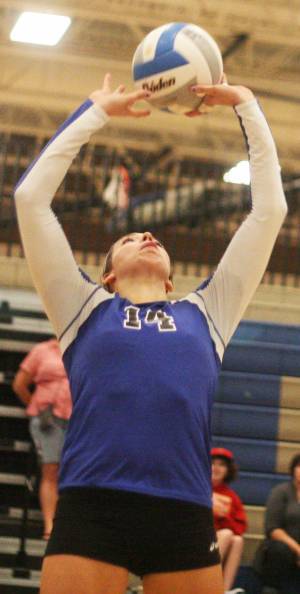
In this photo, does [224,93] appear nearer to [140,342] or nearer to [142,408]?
[140,342]

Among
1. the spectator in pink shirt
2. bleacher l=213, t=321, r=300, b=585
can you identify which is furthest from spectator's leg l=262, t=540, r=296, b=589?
the spectator in pink shirt

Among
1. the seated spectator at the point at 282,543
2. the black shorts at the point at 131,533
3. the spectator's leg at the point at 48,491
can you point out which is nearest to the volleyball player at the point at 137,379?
the black shorts at the point at 131,533

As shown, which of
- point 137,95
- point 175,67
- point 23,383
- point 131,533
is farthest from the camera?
point 23,383

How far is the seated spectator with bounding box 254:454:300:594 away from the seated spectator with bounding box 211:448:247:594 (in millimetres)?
184

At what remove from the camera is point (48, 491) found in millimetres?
7340

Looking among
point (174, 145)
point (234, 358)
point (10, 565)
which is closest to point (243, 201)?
point (234, 358)

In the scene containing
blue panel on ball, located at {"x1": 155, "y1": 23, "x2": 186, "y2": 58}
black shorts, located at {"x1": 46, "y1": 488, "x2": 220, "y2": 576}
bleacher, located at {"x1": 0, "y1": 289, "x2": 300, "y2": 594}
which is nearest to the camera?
black shorts, located at {"x1": 46, "y1": 488, "x2": 220, "y2": 576}

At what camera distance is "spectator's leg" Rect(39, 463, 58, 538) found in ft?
24.1

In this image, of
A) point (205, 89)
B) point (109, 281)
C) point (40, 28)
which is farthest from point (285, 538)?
point (40, 28)

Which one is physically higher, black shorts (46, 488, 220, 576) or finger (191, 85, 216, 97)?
finger (191, 85, 216, 97)

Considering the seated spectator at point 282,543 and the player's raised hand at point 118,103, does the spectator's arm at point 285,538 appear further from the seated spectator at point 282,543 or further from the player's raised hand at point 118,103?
the player's raised hand at point 118,103

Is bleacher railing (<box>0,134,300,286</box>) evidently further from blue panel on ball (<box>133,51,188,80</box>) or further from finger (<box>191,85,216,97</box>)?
finger (<box>191,85,216,97</box>)

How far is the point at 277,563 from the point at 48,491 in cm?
157

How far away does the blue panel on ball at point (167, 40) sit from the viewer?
11.1 ft
